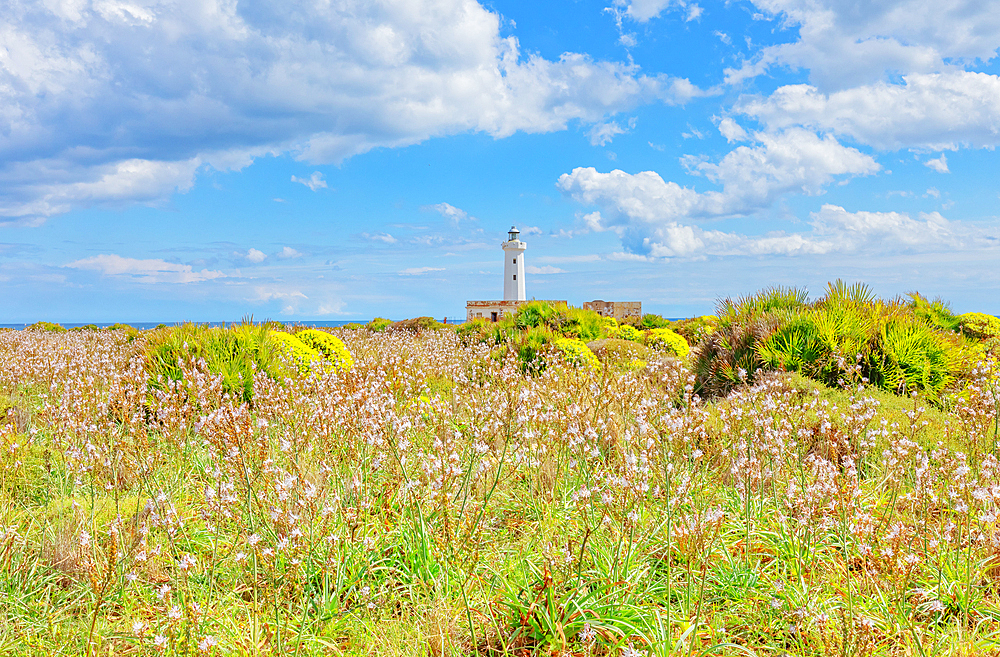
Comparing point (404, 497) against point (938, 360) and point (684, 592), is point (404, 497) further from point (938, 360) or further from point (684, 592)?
point (938, 360)

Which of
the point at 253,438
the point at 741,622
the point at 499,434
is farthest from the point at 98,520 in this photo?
the point at 741,622

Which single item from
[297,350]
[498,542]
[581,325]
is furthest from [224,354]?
[581,325]

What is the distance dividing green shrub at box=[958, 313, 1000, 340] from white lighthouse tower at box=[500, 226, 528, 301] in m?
40.5

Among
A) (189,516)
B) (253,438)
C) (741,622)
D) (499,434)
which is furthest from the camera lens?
(499,434)

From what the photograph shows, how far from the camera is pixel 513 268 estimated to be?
5616 cm

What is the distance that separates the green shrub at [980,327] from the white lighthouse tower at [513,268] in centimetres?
4048

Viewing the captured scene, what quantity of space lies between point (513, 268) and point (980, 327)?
42696 mm

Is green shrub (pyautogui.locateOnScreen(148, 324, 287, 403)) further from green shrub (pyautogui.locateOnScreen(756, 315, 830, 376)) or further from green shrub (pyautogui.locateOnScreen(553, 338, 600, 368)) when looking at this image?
green shrub (pyautogui.locateOnScreen(756, 315, 830, 376))

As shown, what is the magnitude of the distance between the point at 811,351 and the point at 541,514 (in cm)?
526

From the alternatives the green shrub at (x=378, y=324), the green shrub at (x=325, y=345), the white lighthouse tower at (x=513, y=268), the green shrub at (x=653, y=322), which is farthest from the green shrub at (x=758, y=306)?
the white lighthouse tower at (x=513, y=268)

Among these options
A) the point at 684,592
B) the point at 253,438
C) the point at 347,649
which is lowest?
the point at 347,649

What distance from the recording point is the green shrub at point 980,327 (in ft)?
47.8

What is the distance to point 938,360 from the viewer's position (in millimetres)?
7719

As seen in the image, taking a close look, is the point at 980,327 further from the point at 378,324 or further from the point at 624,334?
the point at 378,324
